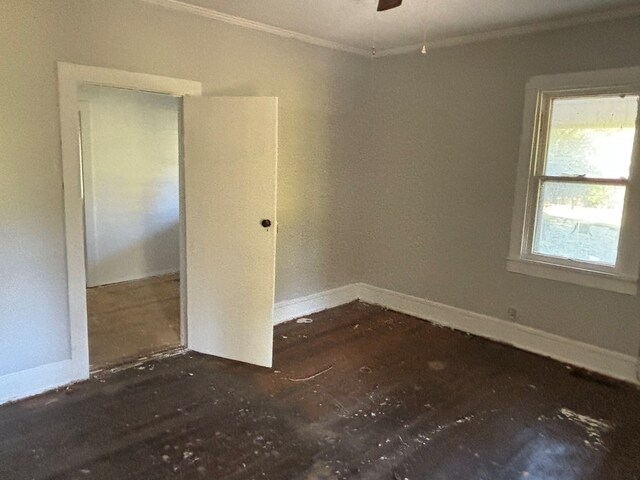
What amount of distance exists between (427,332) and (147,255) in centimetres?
341

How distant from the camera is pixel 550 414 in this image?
9.76 ft

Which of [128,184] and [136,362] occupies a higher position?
[128,184]

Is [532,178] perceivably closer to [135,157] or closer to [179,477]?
[179,477]

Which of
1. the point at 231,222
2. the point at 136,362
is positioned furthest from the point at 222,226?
the point at 136,362

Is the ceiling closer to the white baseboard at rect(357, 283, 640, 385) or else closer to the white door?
the white door

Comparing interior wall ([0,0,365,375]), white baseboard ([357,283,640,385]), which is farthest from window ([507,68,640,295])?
interior wall ([0,0,365,375])

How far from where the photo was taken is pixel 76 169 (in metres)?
3.02

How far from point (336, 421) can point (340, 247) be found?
89.5 inches

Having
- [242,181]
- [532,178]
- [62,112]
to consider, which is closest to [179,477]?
[242,181]

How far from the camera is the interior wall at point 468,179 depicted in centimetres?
352

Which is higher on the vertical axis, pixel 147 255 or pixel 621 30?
pixel 621 30

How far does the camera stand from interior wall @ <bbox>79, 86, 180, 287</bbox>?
524 centimetres

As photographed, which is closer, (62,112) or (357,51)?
(62,112)

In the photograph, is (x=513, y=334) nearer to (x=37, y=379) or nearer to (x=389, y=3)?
(x=389, y=3)
